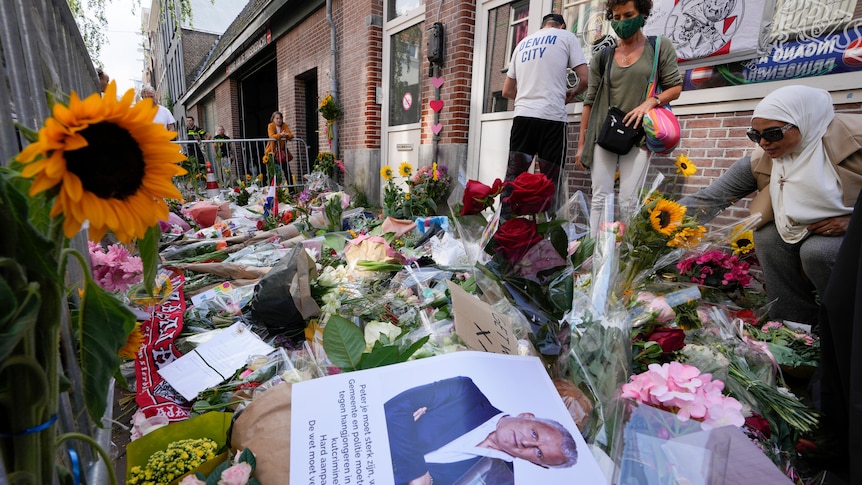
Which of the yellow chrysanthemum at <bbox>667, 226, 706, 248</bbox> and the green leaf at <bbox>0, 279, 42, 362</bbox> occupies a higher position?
the green leaf at <bbox>0, 279, 42, 362</bbox>

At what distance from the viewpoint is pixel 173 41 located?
856 inches

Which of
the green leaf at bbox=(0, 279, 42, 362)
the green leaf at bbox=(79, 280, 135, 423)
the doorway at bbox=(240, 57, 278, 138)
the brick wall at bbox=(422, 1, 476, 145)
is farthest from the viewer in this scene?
the doorway at bbox=(240, 57, 278, 138)

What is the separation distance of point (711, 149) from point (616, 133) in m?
0.86

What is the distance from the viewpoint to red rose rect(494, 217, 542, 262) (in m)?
0.92

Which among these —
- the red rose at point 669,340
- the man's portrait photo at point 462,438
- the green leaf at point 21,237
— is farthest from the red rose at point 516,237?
the green leaf at point 21,237

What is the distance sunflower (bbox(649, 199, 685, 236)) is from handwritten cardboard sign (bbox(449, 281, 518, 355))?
74 centimetres

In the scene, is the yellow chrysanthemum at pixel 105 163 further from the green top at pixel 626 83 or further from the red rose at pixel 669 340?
the green top at pixel 626 83

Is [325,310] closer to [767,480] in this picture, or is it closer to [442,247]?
[442,247]

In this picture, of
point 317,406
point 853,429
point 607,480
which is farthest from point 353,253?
point 853,429

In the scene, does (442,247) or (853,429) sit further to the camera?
(442,247)

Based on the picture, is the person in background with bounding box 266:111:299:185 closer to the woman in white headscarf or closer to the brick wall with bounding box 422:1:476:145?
the brick wall with bounding box 422:1:476:145

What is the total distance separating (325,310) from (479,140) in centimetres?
377

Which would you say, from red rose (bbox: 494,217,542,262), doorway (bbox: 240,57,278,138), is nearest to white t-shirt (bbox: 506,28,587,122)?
red rose (bbox: 494,217,542,262)

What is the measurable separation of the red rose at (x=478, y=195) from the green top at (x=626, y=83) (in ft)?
6.89
